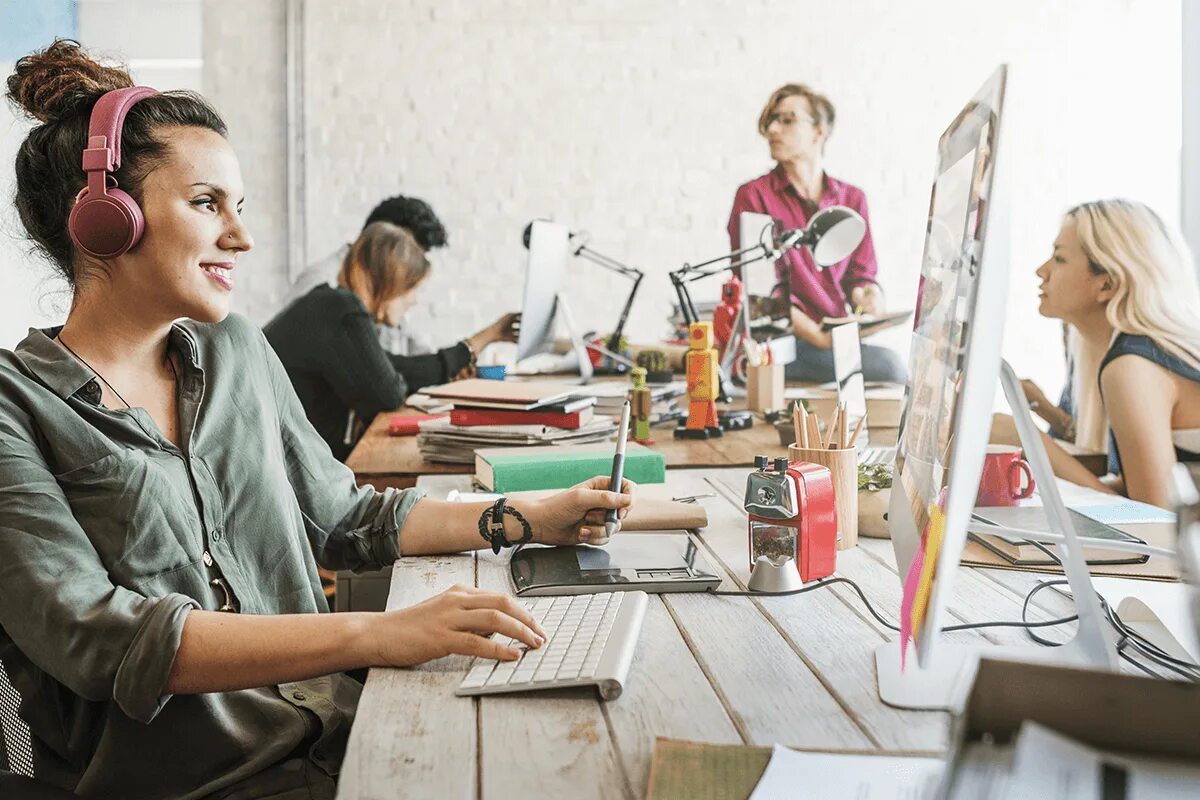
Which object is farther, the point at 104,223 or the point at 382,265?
the point at 382,265

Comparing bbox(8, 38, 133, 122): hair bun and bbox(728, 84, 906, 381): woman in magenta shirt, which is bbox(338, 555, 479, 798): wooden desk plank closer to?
bbox(8, 38, 133, 122): hair bun

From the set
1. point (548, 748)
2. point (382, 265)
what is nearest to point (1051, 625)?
point (548, 748)

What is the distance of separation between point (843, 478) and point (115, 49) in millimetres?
1900

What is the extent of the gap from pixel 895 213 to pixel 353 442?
10.9ft

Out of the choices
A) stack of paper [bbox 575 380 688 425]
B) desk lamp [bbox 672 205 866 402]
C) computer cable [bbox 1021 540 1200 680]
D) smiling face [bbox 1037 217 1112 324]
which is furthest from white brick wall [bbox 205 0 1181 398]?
computer cable [bbox 1021 540 1200 680]

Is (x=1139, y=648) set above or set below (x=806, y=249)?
below

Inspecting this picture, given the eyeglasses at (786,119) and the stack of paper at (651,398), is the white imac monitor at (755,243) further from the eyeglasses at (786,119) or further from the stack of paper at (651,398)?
the eyeglasses at (786,119)

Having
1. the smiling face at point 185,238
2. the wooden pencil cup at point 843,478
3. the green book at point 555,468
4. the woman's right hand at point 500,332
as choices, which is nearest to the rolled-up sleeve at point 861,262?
the woman's right hand at point 500,332

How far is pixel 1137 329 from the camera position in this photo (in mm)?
2459

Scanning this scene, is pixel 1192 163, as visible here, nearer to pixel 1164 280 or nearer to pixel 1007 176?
pixel 1164 280

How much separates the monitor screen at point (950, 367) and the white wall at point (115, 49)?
69.9 inches

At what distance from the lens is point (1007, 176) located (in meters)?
0.72

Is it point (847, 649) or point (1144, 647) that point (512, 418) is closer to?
point (847, 649)

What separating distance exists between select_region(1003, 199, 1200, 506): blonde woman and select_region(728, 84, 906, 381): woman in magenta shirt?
2682 mm
